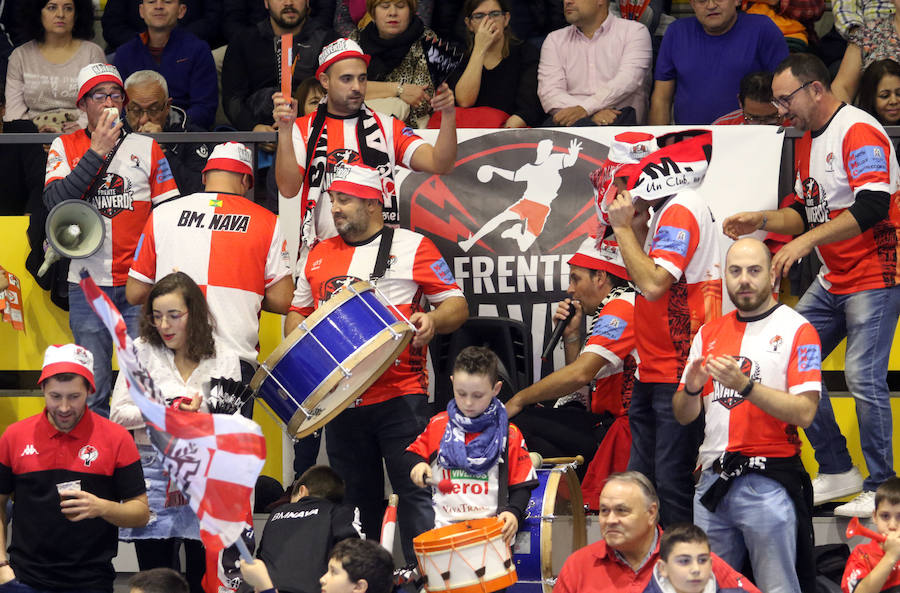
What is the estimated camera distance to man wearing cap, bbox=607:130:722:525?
650 centimetres

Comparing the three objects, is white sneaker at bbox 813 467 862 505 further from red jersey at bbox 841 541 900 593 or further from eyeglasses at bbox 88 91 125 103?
eyeglasses at bbox 88 91 125 103

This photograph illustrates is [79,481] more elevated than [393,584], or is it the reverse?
[79,481]

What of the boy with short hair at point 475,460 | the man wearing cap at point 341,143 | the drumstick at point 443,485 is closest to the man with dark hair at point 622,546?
the boy with short hair at point 475,460

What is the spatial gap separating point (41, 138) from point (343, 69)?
6.62 ft

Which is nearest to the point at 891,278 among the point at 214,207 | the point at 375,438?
the point at 375,438

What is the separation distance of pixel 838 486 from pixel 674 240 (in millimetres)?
1989

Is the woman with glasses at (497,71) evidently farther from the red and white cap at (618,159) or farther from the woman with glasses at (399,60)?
the red and white cap at (618,159)

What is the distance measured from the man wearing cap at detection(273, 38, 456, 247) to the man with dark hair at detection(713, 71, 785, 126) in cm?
187

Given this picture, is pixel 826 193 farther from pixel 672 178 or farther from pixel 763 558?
pixel 763 558

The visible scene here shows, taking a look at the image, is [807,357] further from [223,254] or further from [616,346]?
[223,254]

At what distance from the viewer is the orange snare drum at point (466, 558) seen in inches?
231

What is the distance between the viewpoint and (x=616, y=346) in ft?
24.6

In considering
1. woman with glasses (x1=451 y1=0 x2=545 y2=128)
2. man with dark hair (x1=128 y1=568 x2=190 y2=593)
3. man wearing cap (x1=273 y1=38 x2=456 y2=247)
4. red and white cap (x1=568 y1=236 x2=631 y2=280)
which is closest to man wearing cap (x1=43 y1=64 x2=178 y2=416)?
man wearing cap (x1=273 y1=38 x2=456 y2=247)

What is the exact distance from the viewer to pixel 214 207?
7336mm
